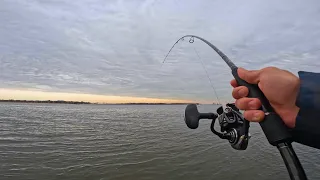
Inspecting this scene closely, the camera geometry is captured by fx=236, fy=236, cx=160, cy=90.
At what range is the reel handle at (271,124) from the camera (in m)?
1.38

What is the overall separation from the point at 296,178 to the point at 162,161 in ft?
29.2

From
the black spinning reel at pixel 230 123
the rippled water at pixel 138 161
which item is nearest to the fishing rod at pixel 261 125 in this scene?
the black spinning reel at pixel 230 123

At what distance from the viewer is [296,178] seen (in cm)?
128

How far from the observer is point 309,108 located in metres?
1.26

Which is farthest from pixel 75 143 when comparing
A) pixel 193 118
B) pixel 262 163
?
pixel 193 118

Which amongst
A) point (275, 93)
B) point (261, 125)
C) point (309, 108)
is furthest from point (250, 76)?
point (309, 108)

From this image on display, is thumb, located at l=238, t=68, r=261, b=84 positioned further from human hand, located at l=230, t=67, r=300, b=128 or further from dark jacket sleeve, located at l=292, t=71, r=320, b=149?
dark jacket sleeve, located at l=292, t=71, r=320, b=149

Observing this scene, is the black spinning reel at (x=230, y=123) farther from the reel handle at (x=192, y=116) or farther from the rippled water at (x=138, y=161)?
the rippled water at (x=138, y=161)

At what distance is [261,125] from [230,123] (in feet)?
1.51

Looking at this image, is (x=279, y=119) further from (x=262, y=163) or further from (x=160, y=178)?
(x=262, y=163)

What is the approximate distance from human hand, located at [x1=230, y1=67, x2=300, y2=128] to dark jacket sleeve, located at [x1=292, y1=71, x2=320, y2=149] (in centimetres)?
4

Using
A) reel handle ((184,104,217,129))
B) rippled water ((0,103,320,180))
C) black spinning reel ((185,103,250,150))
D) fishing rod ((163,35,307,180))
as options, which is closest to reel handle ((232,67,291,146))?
fishing rod ((163,35,307,180))

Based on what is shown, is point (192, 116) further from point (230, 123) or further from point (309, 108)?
point (309, 108)

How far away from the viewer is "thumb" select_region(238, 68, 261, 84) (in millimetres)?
1578
